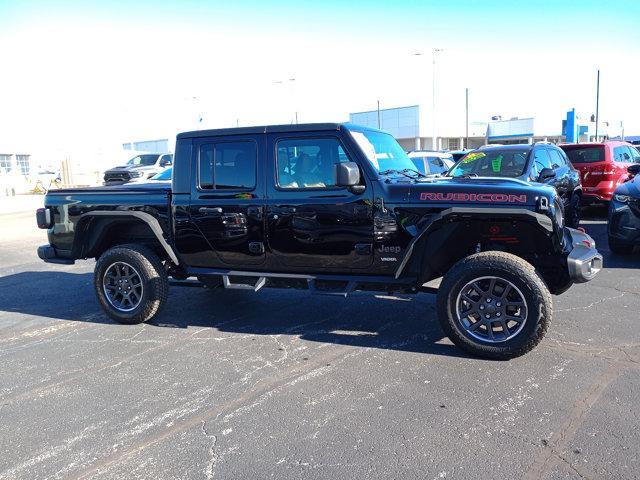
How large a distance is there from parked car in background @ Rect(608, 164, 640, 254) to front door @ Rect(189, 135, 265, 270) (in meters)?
5.46

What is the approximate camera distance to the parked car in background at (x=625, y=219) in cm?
736

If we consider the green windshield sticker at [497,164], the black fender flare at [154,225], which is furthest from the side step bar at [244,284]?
the green windshield sticker at [497,164]

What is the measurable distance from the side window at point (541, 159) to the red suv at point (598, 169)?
2.95 m

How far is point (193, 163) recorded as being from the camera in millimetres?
5199

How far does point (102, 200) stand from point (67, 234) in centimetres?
64

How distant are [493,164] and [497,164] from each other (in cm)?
6

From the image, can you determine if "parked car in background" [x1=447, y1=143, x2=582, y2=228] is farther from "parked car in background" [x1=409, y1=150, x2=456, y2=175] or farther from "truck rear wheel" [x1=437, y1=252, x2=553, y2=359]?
"parked car in background" [x1=409, y1=150, x2=456, y2=175]

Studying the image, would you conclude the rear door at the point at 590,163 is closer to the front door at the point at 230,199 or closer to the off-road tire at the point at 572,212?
the off-road tire at the point at 572,212

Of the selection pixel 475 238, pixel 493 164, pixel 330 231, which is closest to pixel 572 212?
pixel 493 164

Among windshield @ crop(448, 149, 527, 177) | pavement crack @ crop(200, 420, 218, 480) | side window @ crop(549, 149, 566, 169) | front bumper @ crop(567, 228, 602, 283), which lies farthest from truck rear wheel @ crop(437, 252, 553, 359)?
side window @ crop(549, 149, 566, 169)

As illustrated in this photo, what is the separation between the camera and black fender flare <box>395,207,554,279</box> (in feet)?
13.6

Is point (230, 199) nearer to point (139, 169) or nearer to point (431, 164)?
point (431, 164)

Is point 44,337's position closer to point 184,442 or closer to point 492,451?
point 184,442

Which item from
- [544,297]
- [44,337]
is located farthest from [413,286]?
[44,337]
